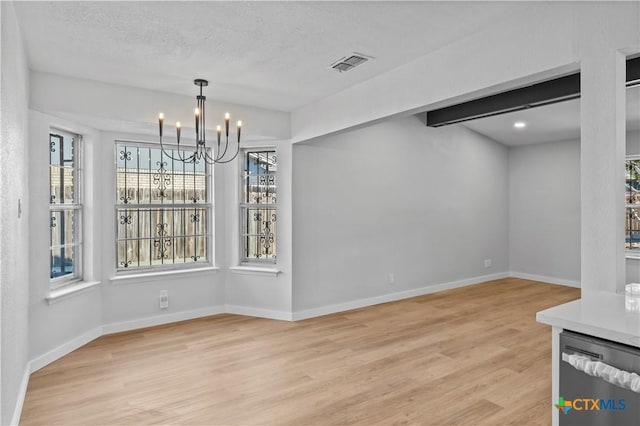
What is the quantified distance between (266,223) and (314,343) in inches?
66.9

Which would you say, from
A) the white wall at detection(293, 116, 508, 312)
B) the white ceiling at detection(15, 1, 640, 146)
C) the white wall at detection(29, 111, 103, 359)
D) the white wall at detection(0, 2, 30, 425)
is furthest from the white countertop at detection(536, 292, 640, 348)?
the white wall at detection(29, 111, 103, 359)

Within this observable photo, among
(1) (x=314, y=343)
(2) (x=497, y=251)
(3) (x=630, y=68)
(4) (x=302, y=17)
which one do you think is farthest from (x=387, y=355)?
(2) (x=497, y=251)

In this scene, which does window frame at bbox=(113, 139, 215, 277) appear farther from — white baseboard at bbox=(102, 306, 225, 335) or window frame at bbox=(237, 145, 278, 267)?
white baseboard at bbox=(102, 306, 225, 335)

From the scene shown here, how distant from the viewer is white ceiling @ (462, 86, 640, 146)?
5.14m

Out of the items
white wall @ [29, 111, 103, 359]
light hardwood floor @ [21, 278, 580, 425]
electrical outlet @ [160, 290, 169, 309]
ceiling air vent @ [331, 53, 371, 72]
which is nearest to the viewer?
light hardwood floor @ [21, 278, 580, 425]

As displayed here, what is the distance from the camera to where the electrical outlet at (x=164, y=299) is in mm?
4539

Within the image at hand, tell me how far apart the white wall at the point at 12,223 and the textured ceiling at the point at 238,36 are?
1.00ft

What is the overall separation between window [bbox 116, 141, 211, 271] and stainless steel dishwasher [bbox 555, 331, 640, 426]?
4185mm

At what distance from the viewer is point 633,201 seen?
15.3 feet

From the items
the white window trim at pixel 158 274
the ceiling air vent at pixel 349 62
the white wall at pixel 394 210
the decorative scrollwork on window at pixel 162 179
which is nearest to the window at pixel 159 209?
the decorative scrollwork on window at pixel 162 179

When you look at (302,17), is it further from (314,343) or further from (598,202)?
(314,343)

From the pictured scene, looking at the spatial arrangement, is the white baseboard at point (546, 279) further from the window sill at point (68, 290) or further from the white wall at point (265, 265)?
the window sill at point (68, 290)

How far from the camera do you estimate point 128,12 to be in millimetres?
2387

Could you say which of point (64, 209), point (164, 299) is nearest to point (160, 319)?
point (164, 299)
